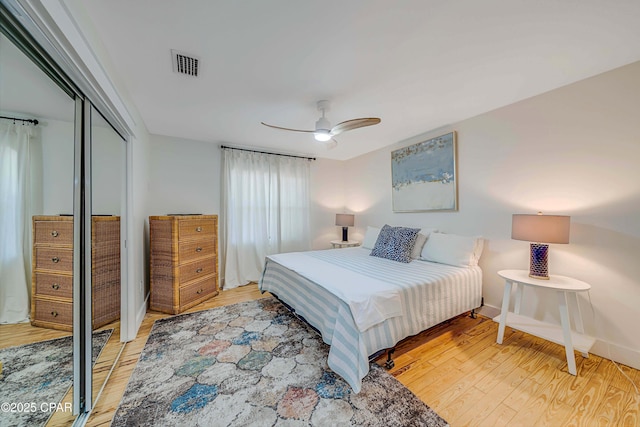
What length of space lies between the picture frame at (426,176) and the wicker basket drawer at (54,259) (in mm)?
3613

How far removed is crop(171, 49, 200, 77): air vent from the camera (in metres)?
1.68

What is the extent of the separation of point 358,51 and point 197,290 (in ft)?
10.4

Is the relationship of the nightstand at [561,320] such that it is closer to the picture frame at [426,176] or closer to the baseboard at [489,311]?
the baseboard at [489,311]

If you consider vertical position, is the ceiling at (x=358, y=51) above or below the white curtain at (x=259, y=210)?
above

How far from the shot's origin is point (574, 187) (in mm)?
2082

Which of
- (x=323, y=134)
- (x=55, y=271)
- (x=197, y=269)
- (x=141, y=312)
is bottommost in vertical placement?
(x=141, y=312)

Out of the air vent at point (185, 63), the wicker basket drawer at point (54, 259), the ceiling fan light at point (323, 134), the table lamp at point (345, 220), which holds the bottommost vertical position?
the wicker basket drawer at point (54, 259)

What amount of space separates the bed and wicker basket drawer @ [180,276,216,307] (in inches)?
35.5

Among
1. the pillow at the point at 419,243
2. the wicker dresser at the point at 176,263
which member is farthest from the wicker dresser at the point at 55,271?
the pillow at the point at 419,243

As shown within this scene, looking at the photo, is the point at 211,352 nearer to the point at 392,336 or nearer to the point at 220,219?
the point at 392,336

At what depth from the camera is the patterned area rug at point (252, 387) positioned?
4.37 ft

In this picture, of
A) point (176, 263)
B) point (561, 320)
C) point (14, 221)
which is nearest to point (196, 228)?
point (176, 263)

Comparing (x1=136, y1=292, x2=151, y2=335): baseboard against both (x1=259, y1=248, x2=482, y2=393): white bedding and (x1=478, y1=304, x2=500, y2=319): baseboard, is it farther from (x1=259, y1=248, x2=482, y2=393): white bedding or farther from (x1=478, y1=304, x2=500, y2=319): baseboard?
(x1=478, y1=304, x2=500, y2=319): baseboard

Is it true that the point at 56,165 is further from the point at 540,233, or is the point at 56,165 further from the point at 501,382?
the point at 540,233
